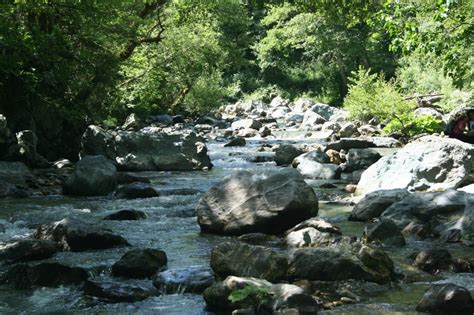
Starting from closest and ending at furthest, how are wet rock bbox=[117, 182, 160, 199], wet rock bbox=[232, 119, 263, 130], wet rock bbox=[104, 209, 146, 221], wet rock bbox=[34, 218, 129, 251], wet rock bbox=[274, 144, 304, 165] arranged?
1. wet rock bbox=[34, 218, 129, 251]
2. wet rock bbox=[104, 209, 146, 221]
3. wet rock bbox=[117, 182, 160, 199]
4. wet rock bbox=[274, 144, 304, 165]
5. wet rock bbox=[232, 119, 263, 130]

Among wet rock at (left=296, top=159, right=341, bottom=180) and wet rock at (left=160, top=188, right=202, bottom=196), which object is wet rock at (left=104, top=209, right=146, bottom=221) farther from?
wet rock at (left=296, top=159, right=341, bottom=180)

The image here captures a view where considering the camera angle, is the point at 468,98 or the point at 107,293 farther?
the point at 468,98

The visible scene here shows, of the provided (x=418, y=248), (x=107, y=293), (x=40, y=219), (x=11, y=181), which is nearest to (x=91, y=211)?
(x=40, y=219)

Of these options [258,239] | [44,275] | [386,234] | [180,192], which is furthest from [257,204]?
[180,192]

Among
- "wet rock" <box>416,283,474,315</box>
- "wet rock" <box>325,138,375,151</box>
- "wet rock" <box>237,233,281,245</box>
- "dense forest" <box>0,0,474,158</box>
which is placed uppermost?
"dense forest" <box>0,0,474,158</box>

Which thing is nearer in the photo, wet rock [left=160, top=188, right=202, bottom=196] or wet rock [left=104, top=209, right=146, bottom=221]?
wet rock [left=104, top=209, right=146, bottom=221]

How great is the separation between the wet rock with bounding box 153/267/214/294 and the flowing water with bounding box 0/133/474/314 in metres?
0.11

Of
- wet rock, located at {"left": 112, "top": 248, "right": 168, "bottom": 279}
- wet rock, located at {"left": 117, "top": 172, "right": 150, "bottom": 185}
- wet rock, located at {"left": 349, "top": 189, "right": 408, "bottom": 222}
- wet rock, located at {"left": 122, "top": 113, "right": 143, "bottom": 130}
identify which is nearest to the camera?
wet rock, located at {"left": 112, "top": 248, "right": 168, "bottom": 279}

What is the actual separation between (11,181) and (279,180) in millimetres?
5936

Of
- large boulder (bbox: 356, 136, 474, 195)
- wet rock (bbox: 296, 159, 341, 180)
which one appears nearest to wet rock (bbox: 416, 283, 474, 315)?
large boulder (bbox: 356, 136, 474, 195)

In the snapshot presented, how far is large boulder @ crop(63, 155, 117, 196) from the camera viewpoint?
1096 centimetres

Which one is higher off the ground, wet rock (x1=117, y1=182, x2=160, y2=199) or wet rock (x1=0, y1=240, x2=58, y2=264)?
wet rock (x1=0, y1=240, x2=58, y2=264)

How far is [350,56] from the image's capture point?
40688mm

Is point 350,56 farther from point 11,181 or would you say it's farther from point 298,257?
point 298,257
